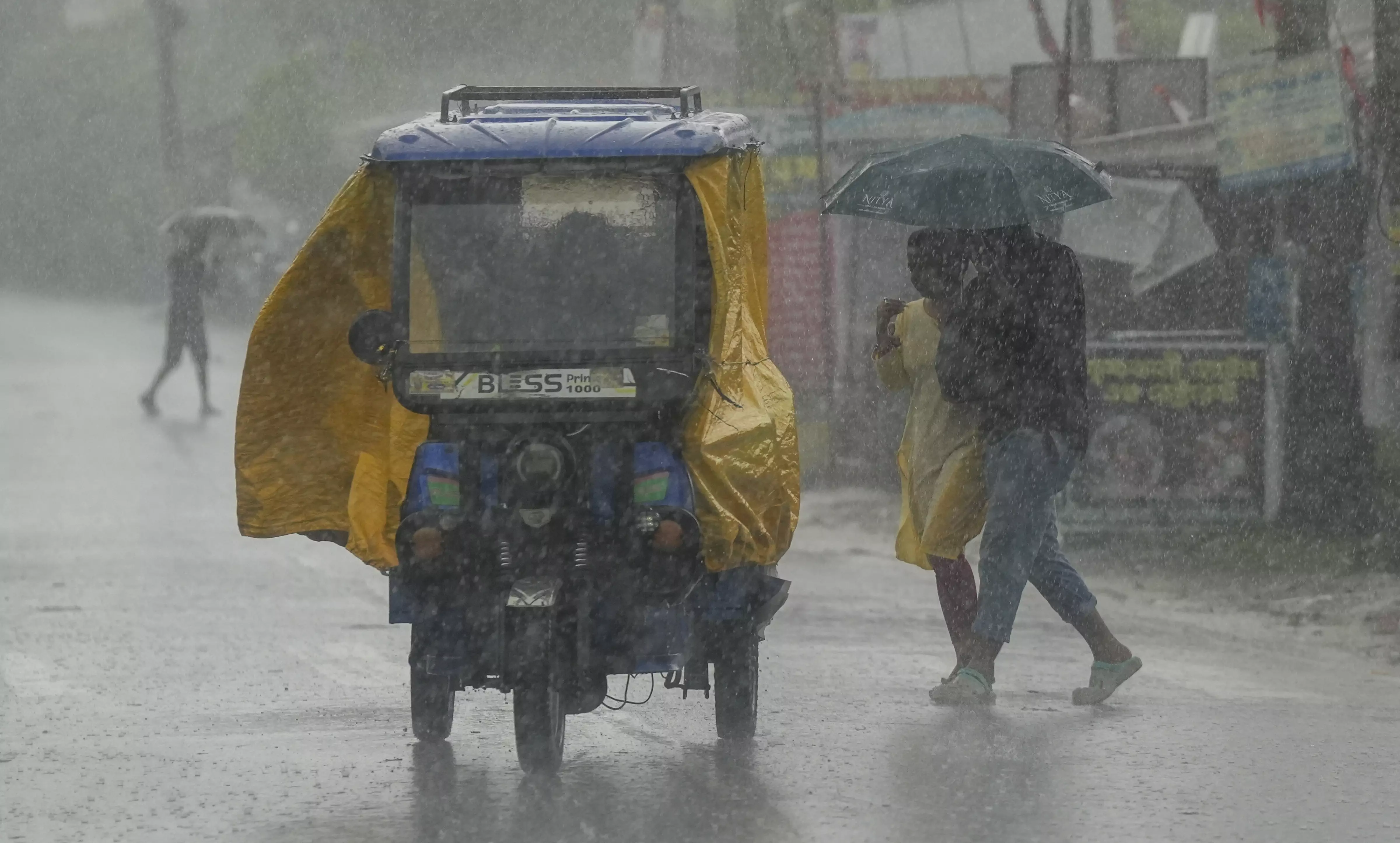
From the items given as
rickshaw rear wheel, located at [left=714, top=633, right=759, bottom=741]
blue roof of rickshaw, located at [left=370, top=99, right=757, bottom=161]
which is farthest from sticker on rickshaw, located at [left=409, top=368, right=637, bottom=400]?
rickshaw rear wheel, located at [left=714, top=633, right=759, bottom=741]

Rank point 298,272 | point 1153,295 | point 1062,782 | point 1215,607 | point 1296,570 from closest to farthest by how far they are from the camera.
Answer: point 1062,782, point 298,272, point 1215,607, point 1296,570, point 1153,295

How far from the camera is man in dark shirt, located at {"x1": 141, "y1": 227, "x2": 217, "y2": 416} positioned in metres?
19.5

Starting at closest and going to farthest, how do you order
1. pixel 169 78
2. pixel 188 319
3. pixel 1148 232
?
pixel 1148 232, pixel 188 319, pixel 169 78

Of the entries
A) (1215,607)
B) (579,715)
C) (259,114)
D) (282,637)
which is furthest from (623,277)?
(259,114)

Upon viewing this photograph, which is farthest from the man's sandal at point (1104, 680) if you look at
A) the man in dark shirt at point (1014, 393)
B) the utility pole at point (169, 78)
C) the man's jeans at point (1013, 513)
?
the utility pole at point (169, 78)

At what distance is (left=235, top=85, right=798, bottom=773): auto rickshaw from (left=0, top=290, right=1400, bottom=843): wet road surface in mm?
456

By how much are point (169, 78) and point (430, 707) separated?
3952 centimetres

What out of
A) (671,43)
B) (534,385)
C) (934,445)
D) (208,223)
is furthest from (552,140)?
(208,223)

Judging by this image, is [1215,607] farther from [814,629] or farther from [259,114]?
[259,114]

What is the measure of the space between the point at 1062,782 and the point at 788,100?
1044 centimetres

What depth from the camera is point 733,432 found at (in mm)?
5977

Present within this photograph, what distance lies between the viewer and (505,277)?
601 centimetres

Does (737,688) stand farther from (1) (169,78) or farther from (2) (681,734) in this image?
(1) (169,78)

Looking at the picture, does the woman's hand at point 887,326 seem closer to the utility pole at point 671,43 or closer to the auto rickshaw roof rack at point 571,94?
the auto rickshaw roof rack at point 571,94
